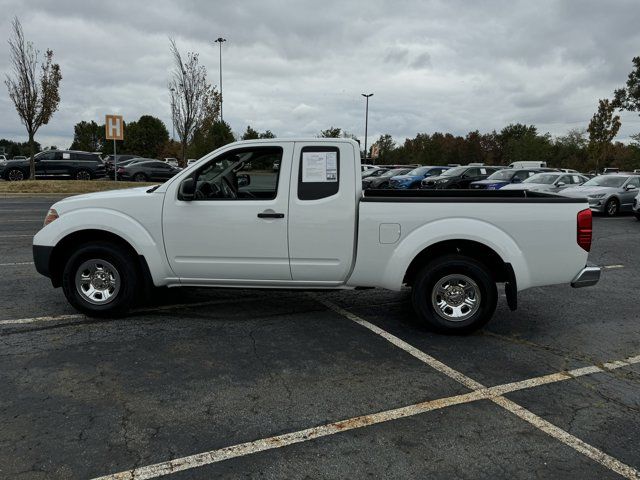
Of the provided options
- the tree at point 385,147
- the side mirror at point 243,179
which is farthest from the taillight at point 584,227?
the tree at point 385,147

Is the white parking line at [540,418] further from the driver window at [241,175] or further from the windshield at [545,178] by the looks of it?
the windshield at [545,178]

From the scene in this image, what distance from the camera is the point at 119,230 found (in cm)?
509

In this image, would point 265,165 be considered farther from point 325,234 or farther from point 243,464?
point 243,464

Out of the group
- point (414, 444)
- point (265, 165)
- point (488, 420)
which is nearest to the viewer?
point (414, 444)

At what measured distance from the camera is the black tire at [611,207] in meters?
16.9

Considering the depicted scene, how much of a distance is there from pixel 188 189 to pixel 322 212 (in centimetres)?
131

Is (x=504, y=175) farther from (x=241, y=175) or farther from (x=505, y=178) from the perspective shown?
(x=241, y=175)

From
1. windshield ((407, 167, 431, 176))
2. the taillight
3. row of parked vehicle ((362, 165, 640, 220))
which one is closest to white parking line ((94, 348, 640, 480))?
the taillight

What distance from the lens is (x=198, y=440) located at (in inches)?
121

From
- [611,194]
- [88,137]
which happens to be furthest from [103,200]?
[88,137]

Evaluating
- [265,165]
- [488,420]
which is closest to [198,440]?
[488,420]

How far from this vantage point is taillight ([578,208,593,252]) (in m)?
4.72

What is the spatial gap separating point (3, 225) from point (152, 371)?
33.8 feet

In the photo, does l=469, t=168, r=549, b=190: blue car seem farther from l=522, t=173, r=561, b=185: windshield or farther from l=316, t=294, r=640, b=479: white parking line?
l=316, t=294, r=640, b=479: white parking line
